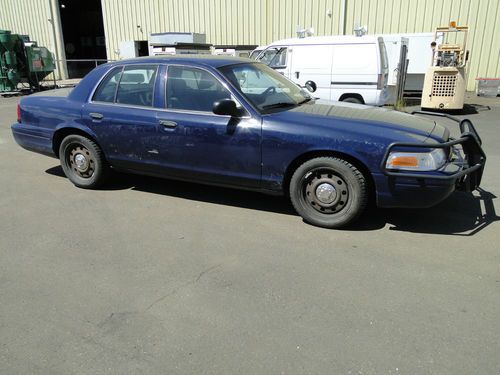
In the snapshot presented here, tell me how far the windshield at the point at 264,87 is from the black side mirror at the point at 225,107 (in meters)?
0.26

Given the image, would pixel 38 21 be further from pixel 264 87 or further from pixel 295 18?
pixel 264 87

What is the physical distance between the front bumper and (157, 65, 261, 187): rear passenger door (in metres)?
1.21

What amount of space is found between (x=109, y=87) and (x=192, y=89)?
1.13m

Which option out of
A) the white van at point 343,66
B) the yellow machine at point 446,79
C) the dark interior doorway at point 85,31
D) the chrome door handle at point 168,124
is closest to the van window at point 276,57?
the white van at point 343,66

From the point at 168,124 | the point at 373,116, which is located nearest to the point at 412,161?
the point at 373,116

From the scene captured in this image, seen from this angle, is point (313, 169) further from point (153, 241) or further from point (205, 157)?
point (153, 241)

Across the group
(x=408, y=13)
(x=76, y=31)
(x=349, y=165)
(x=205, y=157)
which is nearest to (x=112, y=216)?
(x=205, y=157)

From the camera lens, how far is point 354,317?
9.42 feet

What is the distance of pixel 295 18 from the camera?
1838 centimetres

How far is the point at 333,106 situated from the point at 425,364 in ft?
9.97

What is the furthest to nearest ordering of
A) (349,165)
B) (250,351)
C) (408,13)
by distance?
1. (408,13)
2. (349,165)
3. (250,351)

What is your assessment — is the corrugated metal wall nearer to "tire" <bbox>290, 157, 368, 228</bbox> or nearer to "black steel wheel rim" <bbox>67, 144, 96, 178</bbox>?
"black steel wheel rim" <bbox>67, 144, 96, 178</bbox>

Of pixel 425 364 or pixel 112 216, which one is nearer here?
pixel 425 364

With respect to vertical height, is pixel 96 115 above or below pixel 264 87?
below
